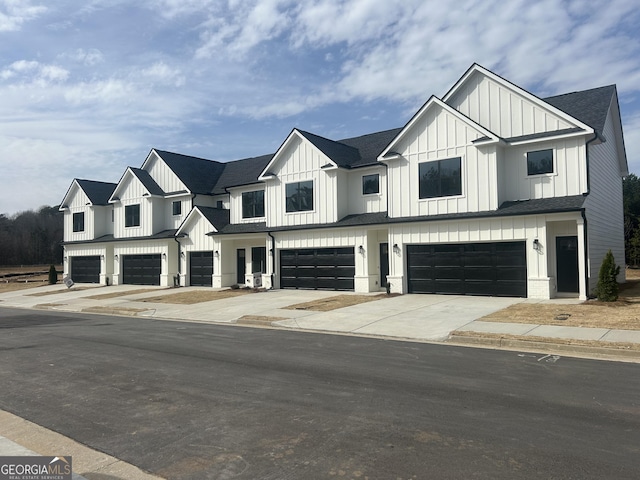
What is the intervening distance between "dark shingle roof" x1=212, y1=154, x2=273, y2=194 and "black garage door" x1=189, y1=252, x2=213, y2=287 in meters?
4.71

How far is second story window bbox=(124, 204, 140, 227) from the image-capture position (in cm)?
3628

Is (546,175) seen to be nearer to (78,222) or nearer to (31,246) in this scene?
(78,222)

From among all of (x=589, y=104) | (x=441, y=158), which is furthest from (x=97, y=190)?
(x=589, y=104)

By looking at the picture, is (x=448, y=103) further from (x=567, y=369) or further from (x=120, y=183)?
(x=120, y=183)

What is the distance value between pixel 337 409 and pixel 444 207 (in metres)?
16.5

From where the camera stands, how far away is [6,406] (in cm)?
719

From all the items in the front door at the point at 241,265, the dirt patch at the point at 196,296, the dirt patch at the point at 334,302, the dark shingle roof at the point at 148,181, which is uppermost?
the dark shingle roof at the point at 148,181

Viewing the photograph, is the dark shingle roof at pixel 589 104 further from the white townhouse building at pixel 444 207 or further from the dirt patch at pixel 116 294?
the dirt patch at pixel 116 294

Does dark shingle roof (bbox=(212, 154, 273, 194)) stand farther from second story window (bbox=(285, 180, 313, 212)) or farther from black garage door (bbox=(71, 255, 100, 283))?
black garage door (bbox=(71, 255, 100, 283))

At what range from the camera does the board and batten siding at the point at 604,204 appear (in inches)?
792

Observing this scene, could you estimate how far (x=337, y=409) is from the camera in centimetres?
669

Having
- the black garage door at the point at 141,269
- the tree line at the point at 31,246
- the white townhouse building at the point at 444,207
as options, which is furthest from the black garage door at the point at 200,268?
the tree line at the point at 31,246

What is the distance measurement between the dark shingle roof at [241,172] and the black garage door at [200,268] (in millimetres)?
4715

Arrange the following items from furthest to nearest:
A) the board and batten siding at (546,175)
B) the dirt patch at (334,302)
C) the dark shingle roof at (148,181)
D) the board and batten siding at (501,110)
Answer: the dark shingle roof at (148,181) → the board and batten siding at (501,110) → the board and batten siding at (546,175) → the dirt patch at (334,302)
